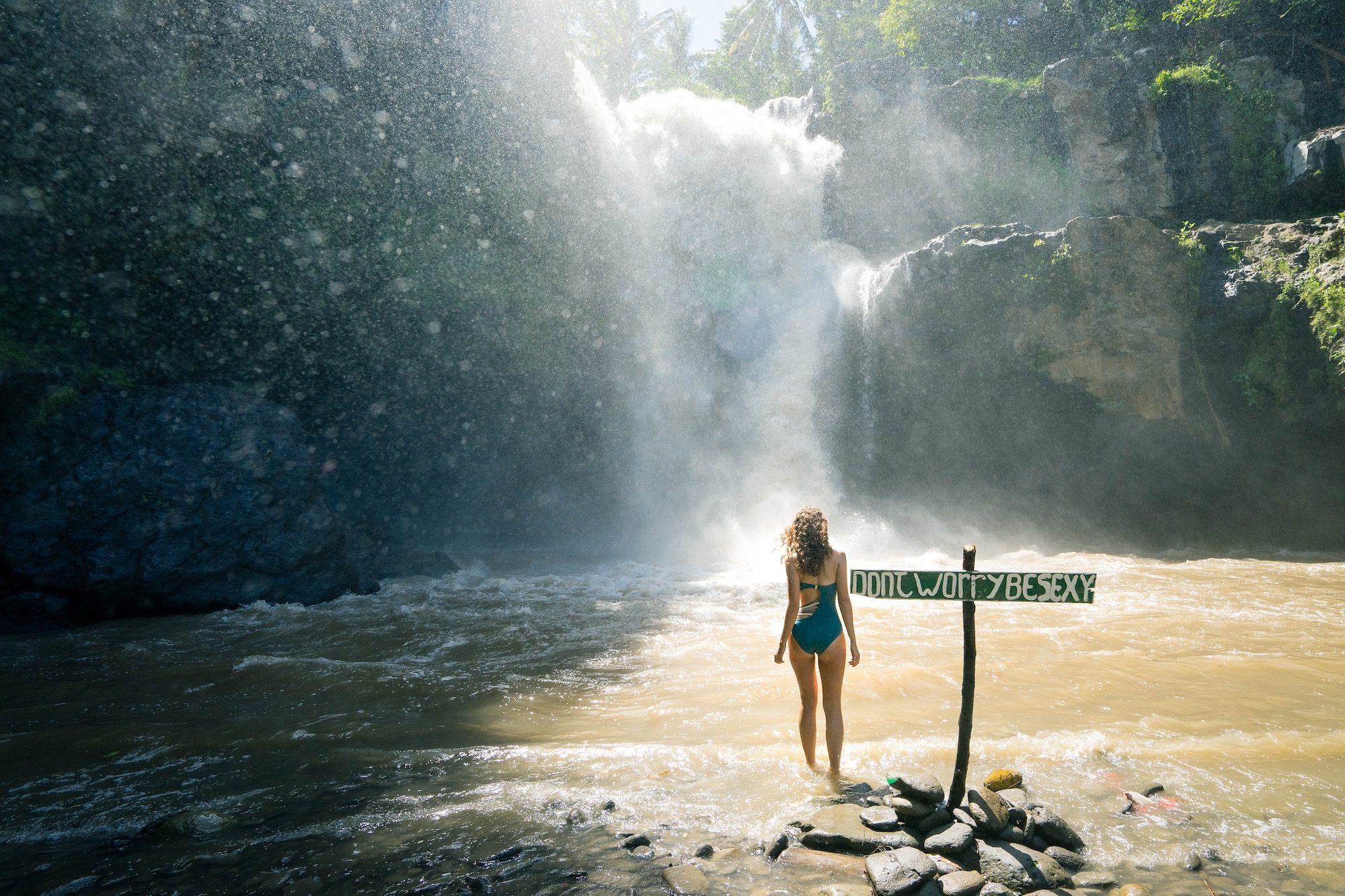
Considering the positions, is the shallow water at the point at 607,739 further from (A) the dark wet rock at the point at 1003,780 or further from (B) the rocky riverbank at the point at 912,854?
(A) the dark wet rock at the point at 1003,780

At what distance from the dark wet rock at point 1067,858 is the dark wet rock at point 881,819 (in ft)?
2.03

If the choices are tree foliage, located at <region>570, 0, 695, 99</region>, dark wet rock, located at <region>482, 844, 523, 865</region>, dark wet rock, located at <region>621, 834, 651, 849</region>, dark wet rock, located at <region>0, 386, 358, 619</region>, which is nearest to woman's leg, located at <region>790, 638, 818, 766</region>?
dark wet rock, located at <region>621, 834, 651, 849</region>

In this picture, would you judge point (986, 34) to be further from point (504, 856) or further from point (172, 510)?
point (504, 856)

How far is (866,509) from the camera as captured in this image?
620 inches

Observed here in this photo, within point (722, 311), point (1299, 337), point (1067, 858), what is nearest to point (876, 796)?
point (1067, 858)

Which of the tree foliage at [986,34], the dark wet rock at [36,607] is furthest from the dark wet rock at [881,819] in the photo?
the tree foliage at [986,34]

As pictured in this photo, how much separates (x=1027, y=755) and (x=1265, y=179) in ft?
57.2

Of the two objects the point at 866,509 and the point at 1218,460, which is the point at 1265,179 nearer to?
the point at 1218,460

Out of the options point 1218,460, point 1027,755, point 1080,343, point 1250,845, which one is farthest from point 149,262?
point 1218,460

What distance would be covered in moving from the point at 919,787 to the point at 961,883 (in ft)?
1.56

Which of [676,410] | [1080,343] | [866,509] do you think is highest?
[1080,343]

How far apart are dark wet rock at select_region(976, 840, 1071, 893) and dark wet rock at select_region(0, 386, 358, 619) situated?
33.8ft

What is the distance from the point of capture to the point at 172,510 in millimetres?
9586

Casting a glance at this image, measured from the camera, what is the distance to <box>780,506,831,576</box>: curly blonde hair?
12.6ft
